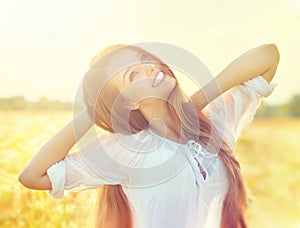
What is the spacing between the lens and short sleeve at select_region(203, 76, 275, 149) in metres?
0.95

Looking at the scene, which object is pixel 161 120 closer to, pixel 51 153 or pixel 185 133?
pixel 185 133

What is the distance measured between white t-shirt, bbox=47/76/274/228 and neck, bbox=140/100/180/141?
0.01 metres

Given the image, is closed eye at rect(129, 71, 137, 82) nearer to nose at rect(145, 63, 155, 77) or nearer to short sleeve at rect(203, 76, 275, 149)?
nose at rect(145, 63, 155, 77)

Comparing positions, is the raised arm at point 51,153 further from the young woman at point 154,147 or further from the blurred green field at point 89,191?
the blurred green field at point 89,191

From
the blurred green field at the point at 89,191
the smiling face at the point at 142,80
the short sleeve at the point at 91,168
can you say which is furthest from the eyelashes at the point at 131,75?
the blurred green field at the point at 89,191

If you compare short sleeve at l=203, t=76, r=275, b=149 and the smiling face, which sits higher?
the smiling face

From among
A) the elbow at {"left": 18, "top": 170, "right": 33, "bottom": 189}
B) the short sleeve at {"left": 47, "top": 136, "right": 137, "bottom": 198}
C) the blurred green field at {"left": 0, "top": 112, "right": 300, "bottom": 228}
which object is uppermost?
the short sleeve at {"left": 47, "top": 136, "right": 137, "bottom": 198}

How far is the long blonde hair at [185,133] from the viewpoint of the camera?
2.96ft

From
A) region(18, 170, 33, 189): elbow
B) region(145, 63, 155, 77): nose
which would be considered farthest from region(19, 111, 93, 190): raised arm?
region(145, 63, 155, 77): nose

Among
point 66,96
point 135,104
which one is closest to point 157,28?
point 66,96

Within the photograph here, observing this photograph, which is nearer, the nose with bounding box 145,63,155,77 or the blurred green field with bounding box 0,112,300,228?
the nose with bounding box 145,63,155,77

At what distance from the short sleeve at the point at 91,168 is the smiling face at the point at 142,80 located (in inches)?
3.3

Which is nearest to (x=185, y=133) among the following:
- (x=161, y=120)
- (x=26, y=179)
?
(x=161, y=120)

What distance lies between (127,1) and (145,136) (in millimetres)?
393
